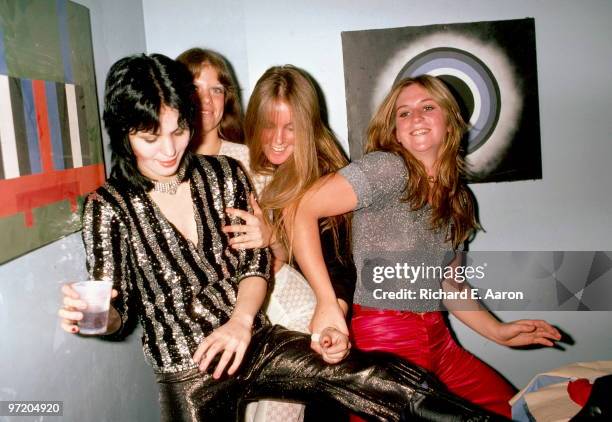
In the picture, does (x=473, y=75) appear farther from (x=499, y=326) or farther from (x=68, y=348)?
(x=68, y=348)

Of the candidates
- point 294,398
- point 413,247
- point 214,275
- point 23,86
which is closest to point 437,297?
point 413,247

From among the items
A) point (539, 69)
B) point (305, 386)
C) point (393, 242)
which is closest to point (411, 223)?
point (393, 242)

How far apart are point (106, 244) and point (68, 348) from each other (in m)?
0.44

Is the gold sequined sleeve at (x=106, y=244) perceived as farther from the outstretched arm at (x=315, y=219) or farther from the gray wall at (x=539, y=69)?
the gray wall at (x=539, y=69)

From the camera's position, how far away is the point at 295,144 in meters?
1.61

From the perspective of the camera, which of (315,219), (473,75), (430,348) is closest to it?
(315,219)

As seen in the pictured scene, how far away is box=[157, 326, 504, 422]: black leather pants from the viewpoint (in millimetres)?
983

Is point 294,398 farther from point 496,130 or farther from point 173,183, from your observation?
point 496,130

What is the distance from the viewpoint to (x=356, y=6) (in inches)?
84.8

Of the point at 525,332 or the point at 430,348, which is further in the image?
the point at 525,332

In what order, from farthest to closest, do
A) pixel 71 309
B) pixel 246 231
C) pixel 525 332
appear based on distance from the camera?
1. pixel 525 332
2. pixel 246 231
3. pixel 71 309

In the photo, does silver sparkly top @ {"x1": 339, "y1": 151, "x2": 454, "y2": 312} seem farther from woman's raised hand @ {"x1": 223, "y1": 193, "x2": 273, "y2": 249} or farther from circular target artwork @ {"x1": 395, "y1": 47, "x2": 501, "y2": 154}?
circular target artwork @ {"x1": 395, "y1": 47, "x2": 501, "y2": 154}

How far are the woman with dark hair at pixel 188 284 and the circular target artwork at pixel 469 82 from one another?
1.42 meters

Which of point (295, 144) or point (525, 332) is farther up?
point (295, 144)
